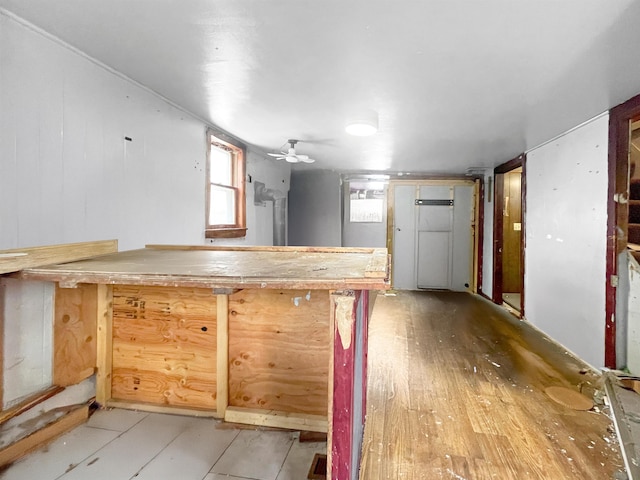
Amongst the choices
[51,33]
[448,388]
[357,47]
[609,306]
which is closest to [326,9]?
[357,47]

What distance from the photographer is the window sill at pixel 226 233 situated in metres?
3.52

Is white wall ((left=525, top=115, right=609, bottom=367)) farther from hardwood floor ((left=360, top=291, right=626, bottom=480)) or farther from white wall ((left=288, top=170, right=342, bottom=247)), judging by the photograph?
white wall ((left=288, top=170, right=342, bottom=247))

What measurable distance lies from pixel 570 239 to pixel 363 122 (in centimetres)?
241

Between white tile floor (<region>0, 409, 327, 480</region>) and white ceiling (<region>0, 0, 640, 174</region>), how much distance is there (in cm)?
210

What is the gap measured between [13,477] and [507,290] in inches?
274

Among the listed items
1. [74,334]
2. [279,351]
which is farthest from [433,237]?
[74,334]

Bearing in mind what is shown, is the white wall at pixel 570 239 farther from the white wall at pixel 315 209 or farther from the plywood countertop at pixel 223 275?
the white wall at pixel 315 209

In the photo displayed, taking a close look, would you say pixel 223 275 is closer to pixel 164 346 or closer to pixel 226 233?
pixel 164 346

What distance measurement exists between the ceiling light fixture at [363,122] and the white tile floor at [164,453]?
2.55 m

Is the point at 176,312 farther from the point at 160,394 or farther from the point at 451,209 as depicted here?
the point at 451,209

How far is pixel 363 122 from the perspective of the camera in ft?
10.2

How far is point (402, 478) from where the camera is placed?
1634 millimetres

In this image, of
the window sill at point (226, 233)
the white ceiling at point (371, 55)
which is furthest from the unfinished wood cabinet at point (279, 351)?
the window sill at point (226, 233)

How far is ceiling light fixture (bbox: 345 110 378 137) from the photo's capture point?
3.05m
